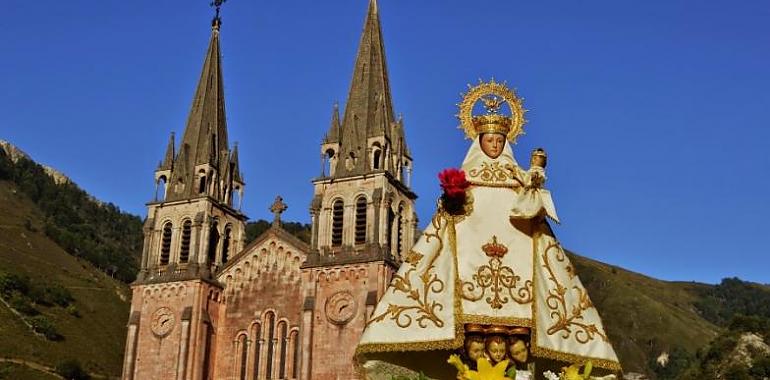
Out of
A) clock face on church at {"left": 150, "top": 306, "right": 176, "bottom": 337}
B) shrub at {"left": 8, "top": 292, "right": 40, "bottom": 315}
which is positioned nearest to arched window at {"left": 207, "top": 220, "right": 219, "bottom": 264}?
clock face on church at {"left": 150, "top": 306, "right": 176, "bottom": 337}

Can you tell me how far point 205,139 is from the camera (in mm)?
42438

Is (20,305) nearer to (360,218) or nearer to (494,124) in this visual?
(360,218)

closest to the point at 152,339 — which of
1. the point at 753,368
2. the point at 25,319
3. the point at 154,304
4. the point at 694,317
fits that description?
the point at 154,304

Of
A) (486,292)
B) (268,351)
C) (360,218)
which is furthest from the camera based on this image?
(268,351)

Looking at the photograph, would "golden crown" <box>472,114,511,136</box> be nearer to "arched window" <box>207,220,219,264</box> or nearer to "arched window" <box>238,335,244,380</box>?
"arched window" <box>238,335,244,380</box>

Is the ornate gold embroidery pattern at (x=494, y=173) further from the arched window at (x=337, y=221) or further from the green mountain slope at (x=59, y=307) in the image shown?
the green mountain slope at (x=59, y=307)

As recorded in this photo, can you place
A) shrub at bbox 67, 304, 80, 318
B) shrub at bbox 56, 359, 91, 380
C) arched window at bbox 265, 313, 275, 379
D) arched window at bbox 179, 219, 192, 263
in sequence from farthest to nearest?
shrub at bbox 67, 304, 80, 318
shrub at bbox 56, 359, 91, 380
arched window at bbox 179, 219, 192, 263
arched window at bbox 265, 313, 275, 379

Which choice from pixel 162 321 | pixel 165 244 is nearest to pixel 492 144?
pixel 162 321

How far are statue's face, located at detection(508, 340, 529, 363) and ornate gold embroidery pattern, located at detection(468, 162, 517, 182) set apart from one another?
1.61m

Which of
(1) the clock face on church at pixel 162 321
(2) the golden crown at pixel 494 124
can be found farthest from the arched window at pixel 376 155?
(2) the golden crown at pixel 494 124

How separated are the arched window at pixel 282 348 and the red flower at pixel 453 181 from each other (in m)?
28.9

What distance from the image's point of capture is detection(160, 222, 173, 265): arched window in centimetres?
4088

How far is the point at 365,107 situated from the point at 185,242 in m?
9.17

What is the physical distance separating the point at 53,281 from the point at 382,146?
4729cm
